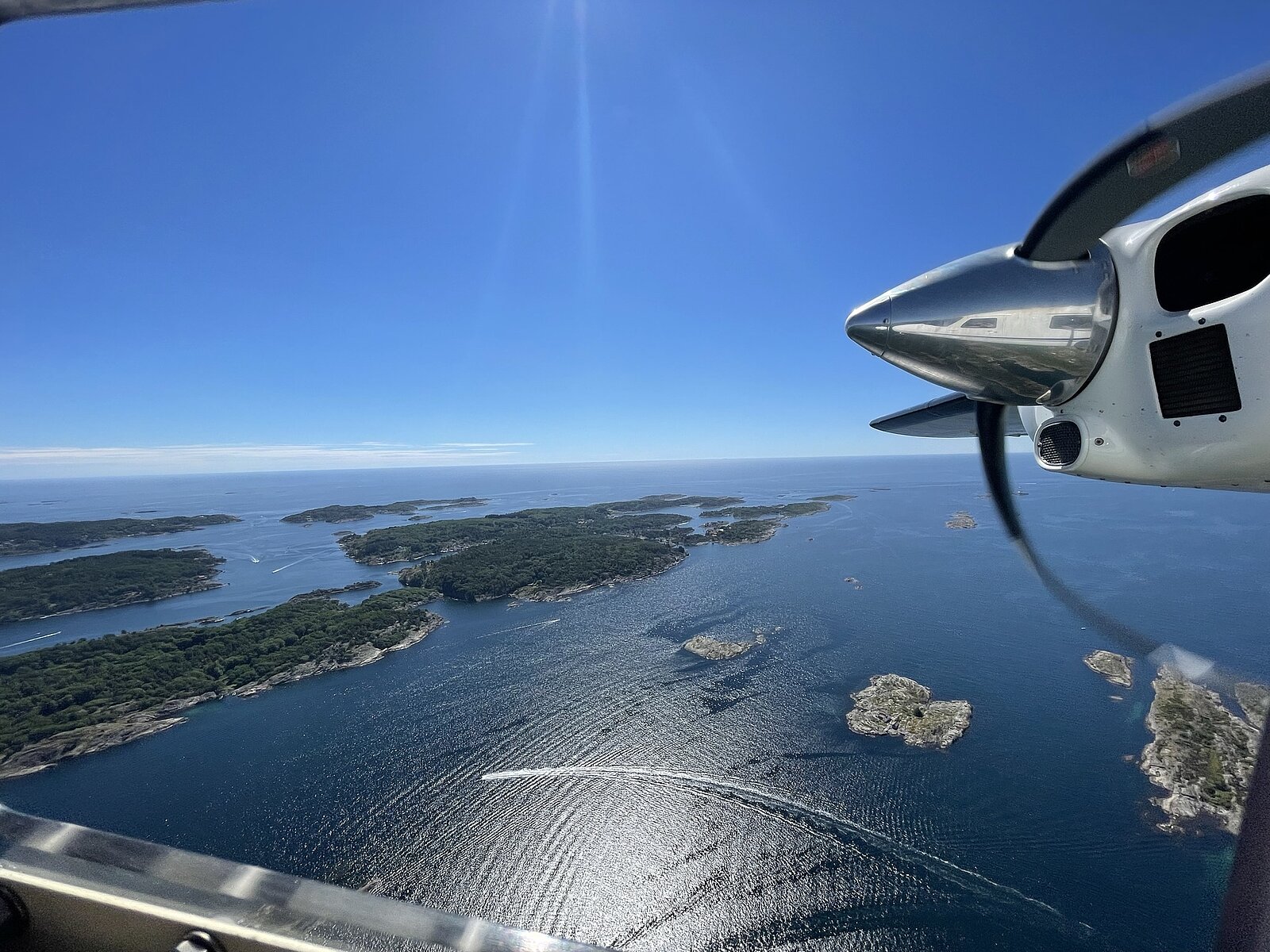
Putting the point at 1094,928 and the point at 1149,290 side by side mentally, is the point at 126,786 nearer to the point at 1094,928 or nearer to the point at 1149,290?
the point at 1149,290

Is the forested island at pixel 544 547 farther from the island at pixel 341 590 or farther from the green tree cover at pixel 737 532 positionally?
the island at pixel 341 590

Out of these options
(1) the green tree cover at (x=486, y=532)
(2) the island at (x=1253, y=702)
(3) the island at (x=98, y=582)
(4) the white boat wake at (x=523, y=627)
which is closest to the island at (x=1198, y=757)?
(2) the island at (x=1253, y=702)

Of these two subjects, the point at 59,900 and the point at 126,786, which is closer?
the point at 59,900

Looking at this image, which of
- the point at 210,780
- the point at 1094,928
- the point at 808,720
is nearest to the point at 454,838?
the point at 210,780

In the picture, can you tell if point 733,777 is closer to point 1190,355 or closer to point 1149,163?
point 1190,355

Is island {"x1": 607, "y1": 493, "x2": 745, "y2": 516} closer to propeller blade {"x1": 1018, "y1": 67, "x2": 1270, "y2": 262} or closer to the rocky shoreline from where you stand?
the rocky shoreline

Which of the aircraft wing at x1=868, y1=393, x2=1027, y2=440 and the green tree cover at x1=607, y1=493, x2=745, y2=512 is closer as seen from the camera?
the aircraft wing at x1=868, y1=393, x2=1027, y2=440

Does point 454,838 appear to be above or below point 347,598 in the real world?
below

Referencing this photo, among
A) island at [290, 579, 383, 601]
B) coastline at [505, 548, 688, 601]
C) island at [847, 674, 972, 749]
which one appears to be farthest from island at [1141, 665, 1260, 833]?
island at [290, 579, 383, 601]
